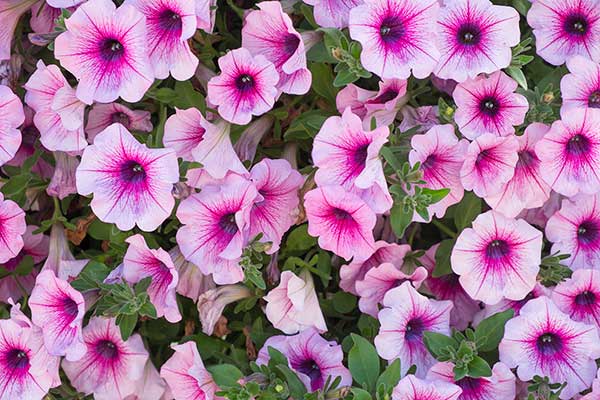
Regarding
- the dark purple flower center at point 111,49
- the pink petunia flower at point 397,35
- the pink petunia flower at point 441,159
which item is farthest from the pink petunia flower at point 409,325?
the dark purple flower center at point 111,49

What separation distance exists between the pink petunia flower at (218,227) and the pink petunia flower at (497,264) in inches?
14.0

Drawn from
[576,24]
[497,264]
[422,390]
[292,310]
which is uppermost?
[576,24]

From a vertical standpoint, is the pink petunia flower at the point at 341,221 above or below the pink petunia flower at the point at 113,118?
below

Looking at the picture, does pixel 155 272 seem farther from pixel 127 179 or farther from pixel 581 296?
pixel 581 296

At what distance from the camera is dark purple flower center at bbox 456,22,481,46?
4.55 ft

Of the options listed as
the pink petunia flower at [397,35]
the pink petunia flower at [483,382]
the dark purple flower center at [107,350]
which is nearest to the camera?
the pink petunia flower at [397,35]

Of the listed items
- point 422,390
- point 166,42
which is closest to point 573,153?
point 422,390

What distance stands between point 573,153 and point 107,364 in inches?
34.4

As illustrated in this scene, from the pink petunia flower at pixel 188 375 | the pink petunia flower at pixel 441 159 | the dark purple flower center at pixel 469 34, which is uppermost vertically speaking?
the dark purple flower center at pixel 469 34

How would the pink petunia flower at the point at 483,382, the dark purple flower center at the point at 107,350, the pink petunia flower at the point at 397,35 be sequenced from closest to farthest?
the pink petunia flower at the point at 397,35 < the pink petunia flower at the point at 483,382 < the dark purple flower center at the point at 107,350

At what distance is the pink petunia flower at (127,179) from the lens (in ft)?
4.40

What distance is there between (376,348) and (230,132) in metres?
0.43

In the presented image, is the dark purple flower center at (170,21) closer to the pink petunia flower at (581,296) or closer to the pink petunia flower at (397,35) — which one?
the pink petunia flower at (397,35)

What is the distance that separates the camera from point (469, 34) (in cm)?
139
